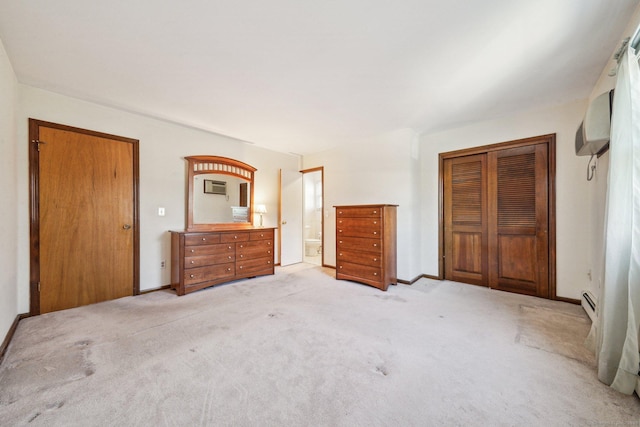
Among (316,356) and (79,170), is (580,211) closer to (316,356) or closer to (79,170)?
(316,356)

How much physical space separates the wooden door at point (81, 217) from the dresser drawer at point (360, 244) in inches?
116

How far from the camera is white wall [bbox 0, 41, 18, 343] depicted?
1937mm

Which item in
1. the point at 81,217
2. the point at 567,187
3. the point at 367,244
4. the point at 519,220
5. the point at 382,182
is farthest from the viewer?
the point at 382,182

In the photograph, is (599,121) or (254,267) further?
(254,267)

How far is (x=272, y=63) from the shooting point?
2.15 m

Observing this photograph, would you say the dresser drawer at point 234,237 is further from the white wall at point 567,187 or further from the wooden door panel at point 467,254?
the white wall at point 567,187

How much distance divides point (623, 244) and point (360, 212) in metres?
2.60

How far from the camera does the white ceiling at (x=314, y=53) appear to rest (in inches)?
63.4

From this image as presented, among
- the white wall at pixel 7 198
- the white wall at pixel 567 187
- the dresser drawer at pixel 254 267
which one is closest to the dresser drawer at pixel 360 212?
the dresser drawer at pixel 254 267

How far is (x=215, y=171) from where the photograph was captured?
3.98 metres


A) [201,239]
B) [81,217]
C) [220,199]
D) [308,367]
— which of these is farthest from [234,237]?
[308,367]

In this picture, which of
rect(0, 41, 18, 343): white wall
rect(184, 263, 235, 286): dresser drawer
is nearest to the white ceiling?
rect(0, 41, 18, 343): white wall

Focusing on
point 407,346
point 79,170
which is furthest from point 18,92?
point 407,346

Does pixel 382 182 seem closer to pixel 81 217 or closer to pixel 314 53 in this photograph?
pixel 314 53
